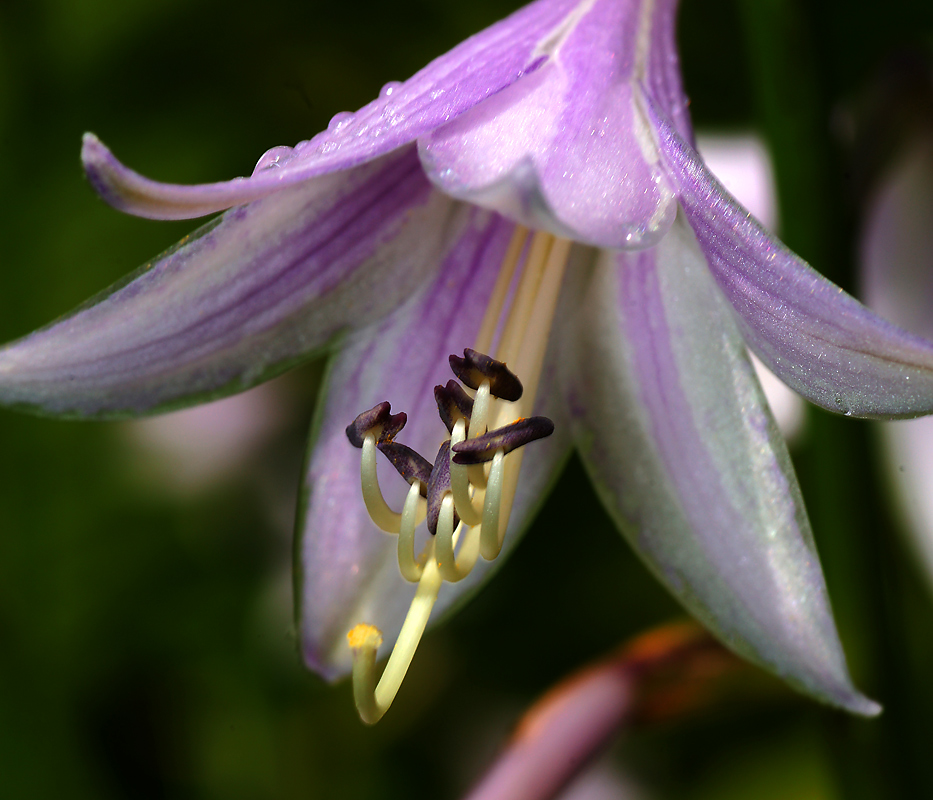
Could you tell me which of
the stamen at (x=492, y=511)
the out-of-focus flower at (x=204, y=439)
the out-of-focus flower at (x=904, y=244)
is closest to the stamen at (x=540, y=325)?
the stamen at (x=492, y=511)

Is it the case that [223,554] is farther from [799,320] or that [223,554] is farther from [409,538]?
[799,320]

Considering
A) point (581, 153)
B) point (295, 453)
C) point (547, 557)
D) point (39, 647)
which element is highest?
point (581, 153)

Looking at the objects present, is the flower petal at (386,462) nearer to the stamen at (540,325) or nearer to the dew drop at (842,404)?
the stamen at (540,325)

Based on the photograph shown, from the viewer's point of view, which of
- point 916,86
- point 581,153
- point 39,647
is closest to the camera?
point 581,153

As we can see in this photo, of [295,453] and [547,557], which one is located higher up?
[295,453]

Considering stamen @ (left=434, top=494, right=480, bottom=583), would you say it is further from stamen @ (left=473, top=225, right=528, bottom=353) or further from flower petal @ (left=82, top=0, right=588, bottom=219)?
flower petal @ (left=82, top=0, right=588, bottom=219)

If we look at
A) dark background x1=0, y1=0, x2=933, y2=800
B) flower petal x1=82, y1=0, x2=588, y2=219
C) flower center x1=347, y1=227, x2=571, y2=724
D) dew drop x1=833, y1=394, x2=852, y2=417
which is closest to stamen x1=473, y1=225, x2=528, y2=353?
flower center x1=347, y1=227, x2=571, y2=724

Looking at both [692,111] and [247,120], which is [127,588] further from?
[692,111]

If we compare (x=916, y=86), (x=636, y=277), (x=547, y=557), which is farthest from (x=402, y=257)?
(x=547, y=557)
